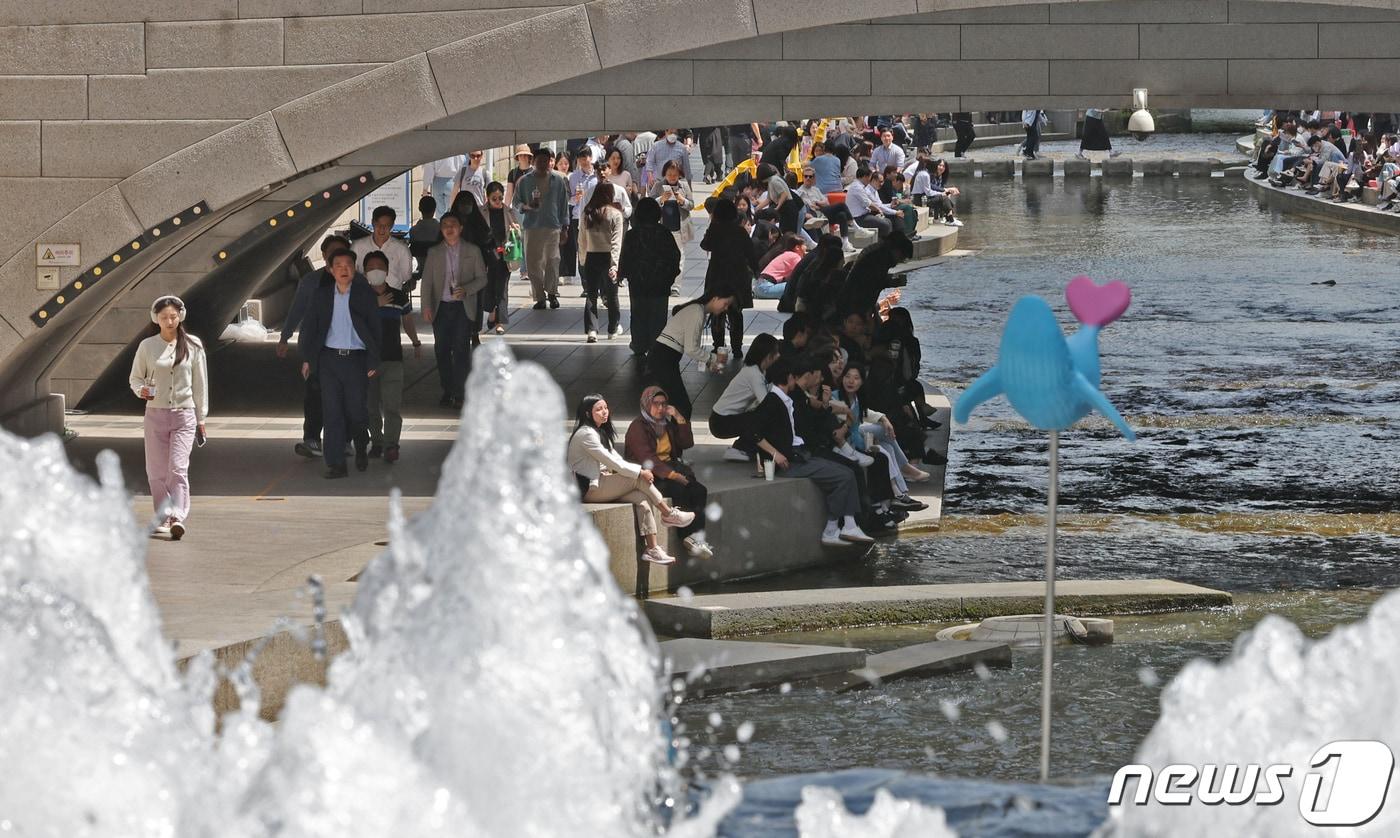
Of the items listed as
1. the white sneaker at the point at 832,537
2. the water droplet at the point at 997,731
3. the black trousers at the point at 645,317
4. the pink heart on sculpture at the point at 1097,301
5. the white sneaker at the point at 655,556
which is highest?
the pink heart on sculpture at the point at 1097,301

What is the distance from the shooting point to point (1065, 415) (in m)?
7.59

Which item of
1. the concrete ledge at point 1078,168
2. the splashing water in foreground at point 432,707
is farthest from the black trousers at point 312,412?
the concrete ledge at point 1078,168

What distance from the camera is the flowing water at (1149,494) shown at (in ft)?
34.3

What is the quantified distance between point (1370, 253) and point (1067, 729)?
24.5 m

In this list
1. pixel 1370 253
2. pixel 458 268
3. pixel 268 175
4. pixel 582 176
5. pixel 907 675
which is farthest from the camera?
pixel 1370 253

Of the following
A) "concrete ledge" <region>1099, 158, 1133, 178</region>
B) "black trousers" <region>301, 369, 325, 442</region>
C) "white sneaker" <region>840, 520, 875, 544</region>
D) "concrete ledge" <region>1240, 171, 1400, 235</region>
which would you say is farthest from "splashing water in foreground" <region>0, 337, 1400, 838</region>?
"concrete ledge" <region>1099, 158, 1133, 178</region>

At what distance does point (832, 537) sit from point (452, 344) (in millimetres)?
4715

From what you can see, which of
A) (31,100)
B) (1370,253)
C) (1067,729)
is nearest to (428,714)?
(1067,729)

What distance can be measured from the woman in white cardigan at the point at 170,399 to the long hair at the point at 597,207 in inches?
368

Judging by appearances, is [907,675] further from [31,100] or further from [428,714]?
[31,100]

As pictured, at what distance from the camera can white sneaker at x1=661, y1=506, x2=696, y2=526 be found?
13.1 meters

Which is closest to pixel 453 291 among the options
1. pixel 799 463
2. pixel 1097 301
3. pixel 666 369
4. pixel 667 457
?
pixel 666 369

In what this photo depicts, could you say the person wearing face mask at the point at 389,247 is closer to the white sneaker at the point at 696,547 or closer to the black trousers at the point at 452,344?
the black trousers at the point at 452,344

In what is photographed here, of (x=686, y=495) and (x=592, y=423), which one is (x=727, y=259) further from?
(x=592, y=423)
